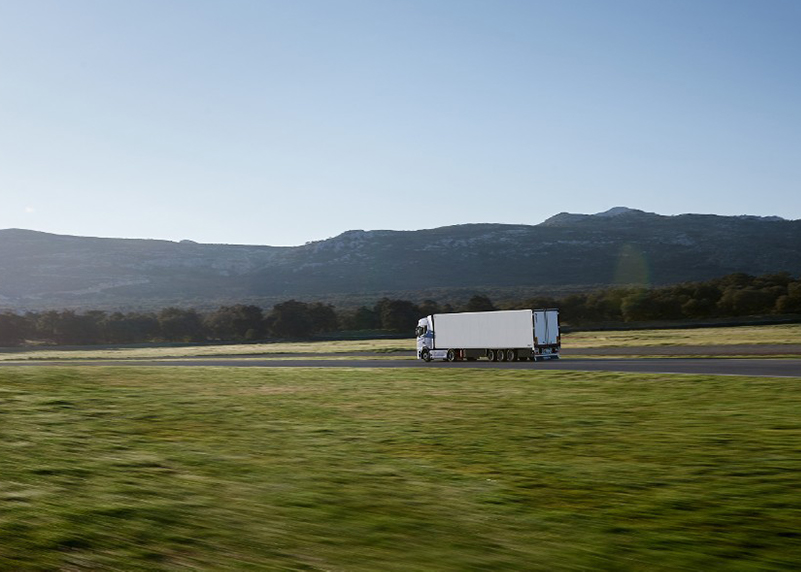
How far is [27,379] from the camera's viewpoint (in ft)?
78.9

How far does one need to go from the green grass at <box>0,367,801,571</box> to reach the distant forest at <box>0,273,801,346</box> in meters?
59.7

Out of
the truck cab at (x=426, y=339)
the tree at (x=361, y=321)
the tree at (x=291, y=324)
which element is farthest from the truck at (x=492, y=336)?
the tree at (x=291, y=324)

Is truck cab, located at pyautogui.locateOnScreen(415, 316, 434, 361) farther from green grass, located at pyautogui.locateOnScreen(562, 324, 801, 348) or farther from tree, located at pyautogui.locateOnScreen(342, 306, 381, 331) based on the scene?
tree, located at pyautogui.locateOnScreen(342, 306, 381, 331)

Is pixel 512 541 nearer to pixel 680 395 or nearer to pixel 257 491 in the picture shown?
pixel 257 491

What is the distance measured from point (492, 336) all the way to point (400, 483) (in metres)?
34.4

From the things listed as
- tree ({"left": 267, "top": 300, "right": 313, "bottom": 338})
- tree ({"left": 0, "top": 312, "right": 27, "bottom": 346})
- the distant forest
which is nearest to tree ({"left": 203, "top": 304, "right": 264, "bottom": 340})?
the distant forest

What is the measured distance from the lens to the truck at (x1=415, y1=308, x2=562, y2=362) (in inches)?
1682

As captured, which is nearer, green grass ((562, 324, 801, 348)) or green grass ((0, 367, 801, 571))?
green grass ((0, 367, 801, 571))

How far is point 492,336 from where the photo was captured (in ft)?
147

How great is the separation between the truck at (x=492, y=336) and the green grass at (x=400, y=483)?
21.5 metres

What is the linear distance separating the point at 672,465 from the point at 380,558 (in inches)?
246

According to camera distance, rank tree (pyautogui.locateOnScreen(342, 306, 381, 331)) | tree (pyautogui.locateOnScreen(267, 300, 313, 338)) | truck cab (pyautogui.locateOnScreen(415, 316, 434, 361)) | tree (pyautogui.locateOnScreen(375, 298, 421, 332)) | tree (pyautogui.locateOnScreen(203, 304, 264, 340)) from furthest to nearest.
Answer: tree (pyautogui.locateOnScreen(203, 304, 264, 340))
tree (pyautogui.locateOnScreen(342, 306, 381, 331))
tree (pyautogui.locateOnScreen(267, 300, 313, 338))
tree (pyautogui.locateOnScreen(375, 298, 421, 332))
truck cab (pyautogui.locateOnScreen(415, 316, 434, 361))

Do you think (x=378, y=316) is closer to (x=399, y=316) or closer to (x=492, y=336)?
(x=399, y=316)

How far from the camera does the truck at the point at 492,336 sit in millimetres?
42719
